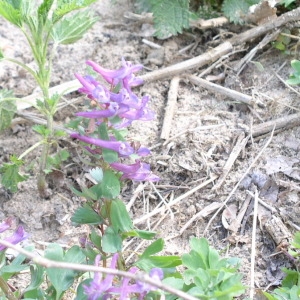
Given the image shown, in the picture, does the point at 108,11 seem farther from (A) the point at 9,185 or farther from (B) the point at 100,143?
(B) the point at 100,143

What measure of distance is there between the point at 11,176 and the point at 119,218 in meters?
0.78

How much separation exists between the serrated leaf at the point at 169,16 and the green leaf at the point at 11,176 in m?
1.05

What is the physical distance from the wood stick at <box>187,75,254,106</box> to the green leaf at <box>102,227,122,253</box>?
123 centimetres

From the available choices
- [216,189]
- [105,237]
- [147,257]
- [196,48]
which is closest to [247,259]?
[216,189]

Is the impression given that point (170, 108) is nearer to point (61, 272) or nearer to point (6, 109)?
point (6, 109)

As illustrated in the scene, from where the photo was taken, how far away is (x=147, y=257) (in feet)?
5.63

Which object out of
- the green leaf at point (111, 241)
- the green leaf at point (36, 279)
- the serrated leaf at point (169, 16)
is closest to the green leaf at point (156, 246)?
the green leaf at point (111, 241)

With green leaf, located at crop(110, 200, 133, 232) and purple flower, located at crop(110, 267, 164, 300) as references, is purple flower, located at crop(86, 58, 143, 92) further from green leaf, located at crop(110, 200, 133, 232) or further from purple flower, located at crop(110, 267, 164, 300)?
purple flower, located at crop(110, 267, 164, 300)

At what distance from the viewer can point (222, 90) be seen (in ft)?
8.99

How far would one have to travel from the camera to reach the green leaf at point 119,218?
166 cm

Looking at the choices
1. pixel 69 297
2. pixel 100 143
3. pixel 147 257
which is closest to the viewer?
pixel 100 143

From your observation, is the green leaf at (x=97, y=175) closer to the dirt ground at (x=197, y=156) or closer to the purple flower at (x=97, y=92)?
the purple flower at (x=97, y=92)

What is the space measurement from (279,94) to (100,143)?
54.5 inches

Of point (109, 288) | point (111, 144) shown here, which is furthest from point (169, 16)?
point (109, 288)
